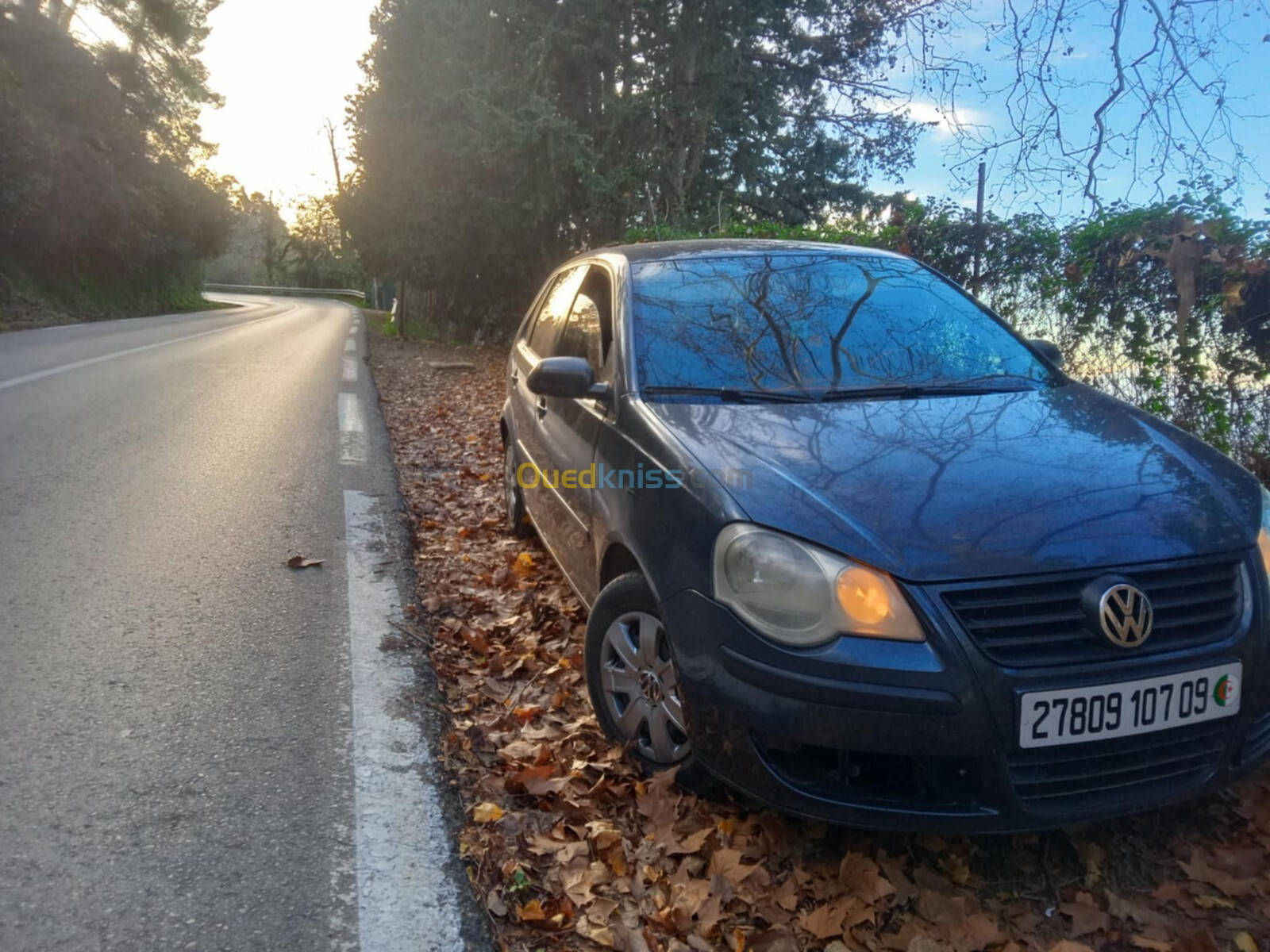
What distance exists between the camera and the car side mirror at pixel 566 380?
365cm

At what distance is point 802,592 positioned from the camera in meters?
2.46

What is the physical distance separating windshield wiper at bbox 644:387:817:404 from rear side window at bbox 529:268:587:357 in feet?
5.01

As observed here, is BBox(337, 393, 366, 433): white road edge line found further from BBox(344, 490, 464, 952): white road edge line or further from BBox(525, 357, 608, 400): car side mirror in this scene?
BBox(525, 357, 608, 400): car side mirror

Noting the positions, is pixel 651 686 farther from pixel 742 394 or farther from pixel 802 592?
pixel 742 394

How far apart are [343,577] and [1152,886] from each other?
3662 millimetres

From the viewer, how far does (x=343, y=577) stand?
190 inches

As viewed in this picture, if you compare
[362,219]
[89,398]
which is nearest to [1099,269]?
[89,398]

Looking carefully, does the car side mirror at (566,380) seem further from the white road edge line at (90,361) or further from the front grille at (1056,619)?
the white road edge line at (90,361)

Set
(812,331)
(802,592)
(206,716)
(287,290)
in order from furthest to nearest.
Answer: (287,290), (812,331), (206,716), (802,592)

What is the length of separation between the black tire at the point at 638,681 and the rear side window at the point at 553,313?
2.13 metres

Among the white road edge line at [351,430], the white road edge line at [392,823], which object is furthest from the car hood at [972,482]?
the white road edge line at [351,430]

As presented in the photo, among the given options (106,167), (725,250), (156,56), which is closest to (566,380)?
(725,250)

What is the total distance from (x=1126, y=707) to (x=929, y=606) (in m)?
0.55

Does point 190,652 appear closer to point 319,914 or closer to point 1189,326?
point 319,914
